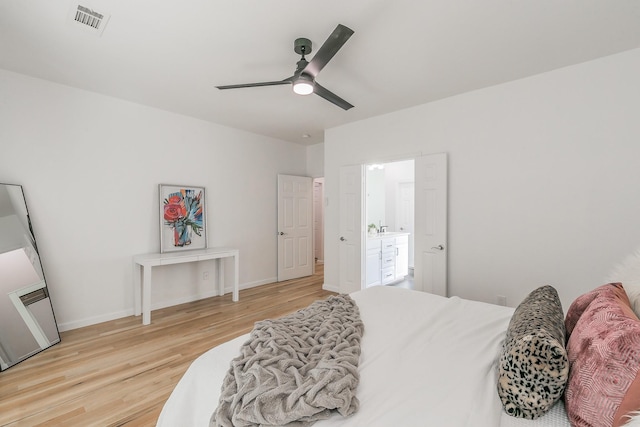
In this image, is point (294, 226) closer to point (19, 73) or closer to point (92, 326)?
point (92, 326)

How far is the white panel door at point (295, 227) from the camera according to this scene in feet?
17.4

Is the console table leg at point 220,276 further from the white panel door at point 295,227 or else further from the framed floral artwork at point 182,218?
the white panel door at point 295,227

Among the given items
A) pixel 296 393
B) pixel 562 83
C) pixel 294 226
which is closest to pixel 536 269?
pixel 562 83

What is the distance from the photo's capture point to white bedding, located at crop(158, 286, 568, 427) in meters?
0.95

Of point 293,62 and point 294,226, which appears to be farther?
point 294,226

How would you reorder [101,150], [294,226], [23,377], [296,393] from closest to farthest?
[296,393] < [23,377] < [101,150] < [294,226]

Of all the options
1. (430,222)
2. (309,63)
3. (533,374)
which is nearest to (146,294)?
(309,63)

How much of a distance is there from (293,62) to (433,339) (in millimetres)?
2481

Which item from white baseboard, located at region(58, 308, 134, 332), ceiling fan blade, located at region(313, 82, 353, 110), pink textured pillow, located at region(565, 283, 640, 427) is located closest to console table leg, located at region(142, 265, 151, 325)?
white baseboard, located at region(58, 308, 134, 332)

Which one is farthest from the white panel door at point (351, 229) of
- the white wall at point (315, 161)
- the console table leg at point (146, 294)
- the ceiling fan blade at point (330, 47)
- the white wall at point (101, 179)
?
the console table leg at point (146, 294)

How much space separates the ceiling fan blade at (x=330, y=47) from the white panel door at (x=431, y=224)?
2.03 meters

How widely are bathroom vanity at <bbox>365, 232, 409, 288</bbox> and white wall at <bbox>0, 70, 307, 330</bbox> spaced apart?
2283 mm

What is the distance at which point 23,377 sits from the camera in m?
2.26

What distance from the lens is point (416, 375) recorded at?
1173 millimetres
